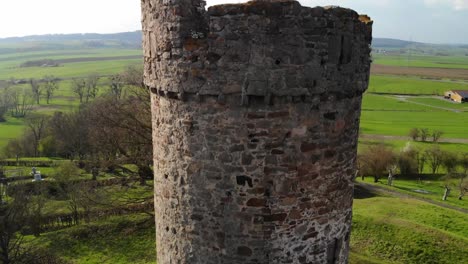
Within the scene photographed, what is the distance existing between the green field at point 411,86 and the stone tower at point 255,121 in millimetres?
111615

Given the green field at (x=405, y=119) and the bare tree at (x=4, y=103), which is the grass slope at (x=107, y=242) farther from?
the bare tree at (x=4, y=103)

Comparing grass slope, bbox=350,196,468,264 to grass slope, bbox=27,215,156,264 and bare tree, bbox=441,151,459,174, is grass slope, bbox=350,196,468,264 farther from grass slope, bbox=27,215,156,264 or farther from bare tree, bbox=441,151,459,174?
bare tree, bbox=441,151,459,174

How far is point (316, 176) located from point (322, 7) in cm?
209

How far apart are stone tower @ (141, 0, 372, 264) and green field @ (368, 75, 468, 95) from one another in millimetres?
111615

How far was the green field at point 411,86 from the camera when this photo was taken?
4388 inches

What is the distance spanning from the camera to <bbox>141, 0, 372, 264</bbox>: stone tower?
4.40 meters

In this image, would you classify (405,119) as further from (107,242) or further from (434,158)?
(107,242)

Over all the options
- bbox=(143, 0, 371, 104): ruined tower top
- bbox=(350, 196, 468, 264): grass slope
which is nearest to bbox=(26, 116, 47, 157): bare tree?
bbox=(350, 196, 468, 264): grass slope

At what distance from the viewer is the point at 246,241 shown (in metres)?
4.85

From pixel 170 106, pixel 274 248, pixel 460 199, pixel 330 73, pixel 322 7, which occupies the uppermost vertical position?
pixel 322 7

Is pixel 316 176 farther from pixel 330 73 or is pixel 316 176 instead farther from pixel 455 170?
pixel 455 170

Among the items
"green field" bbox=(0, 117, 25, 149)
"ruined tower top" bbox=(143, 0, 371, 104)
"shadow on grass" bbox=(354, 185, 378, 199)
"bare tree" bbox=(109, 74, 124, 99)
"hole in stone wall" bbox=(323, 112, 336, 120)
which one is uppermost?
"ruined tower top" bbox=(143, 0, 371, 104)

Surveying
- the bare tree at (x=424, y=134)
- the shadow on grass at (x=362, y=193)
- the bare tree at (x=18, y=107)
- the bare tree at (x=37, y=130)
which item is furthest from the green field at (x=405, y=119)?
the bare tree at (x=18, y=107)

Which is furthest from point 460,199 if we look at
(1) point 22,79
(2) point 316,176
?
(1) point 22,79
